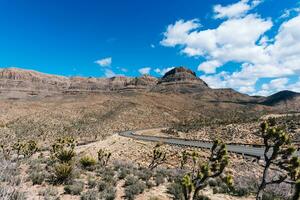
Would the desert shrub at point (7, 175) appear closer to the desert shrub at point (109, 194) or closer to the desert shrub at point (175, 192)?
the desert shrub at point (109, 194)

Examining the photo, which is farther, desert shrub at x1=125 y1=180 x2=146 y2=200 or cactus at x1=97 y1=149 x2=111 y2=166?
cactus at x1=97 y1=149 x2=111 y2=166

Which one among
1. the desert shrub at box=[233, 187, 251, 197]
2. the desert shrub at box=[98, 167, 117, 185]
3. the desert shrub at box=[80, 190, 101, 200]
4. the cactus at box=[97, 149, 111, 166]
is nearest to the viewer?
the desert shrub at box=[80, 190, 101, 200]

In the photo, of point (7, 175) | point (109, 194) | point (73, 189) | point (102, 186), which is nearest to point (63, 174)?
point (73, 189)

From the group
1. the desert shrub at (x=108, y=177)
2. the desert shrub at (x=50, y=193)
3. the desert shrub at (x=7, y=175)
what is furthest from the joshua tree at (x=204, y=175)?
the desert shrub at (x=7, y=175)

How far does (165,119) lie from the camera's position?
95.4m

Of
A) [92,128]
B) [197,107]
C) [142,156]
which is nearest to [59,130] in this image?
[92,128]

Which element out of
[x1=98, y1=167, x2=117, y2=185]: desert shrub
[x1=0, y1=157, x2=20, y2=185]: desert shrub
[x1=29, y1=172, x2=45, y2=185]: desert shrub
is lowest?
[x1=98, y1=167, x2=117, y2=185]: desert shrub

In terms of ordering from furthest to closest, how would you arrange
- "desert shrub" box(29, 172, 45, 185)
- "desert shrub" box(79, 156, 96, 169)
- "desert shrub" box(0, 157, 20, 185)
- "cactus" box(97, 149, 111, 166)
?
"cactus" box(97, 149, 111, 166)
"desert shrub" box(79, 156, 96, 169)
"desert shrub" box(29, 172, 45, 185)
"desert shrub" box(0, 157, 20, 185)

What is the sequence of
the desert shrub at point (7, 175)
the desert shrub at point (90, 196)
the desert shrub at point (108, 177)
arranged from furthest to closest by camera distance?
the desert shrub at point (108, 177)
the desert shrub at point (90, 196)
the desert shrub at point (7, 175)

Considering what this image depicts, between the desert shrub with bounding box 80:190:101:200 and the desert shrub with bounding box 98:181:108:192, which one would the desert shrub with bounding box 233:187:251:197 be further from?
the desert shrub with bounding box 80:190:101:200

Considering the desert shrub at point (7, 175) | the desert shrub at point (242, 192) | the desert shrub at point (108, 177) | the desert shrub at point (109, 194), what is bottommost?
the desert shrub at point (242, 192)

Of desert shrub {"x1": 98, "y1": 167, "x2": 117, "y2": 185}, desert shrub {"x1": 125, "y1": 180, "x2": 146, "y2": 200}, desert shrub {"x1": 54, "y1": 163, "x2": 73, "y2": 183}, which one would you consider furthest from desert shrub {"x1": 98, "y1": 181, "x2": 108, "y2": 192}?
desert shrub {"x1": 54, "y1": 163, "x2": 73, "y2": 183}

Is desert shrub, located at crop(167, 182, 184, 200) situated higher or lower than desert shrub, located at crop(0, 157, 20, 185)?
lower

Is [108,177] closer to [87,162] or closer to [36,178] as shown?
[36,178]
